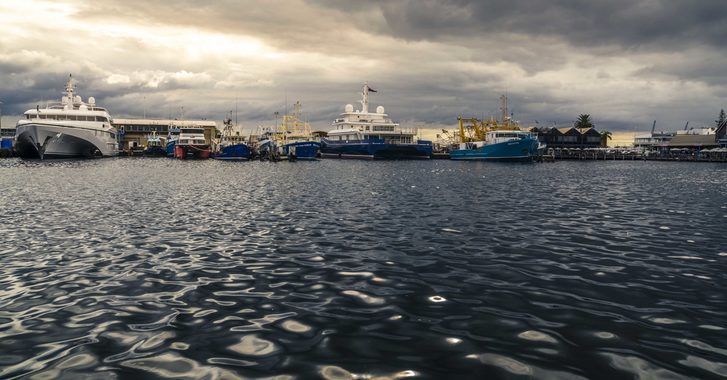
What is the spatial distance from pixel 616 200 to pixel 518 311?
24.8m

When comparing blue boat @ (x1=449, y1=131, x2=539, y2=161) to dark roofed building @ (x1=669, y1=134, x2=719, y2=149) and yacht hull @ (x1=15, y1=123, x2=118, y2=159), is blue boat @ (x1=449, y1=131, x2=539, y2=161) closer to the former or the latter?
dark roofed building @ (x1=669, y1=134, x2=719, y2=149)

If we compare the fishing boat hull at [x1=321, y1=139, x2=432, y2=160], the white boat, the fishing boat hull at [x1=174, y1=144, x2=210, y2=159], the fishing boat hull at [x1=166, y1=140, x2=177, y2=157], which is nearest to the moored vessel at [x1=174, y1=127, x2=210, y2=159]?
the fishing boat hull at [x1=174, y1=144, x2=210, y2=159]

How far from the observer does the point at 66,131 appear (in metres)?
85.8

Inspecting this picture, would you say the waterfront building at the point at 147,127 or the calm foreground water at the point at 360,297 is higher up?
the waterfront building at the point at 147,127

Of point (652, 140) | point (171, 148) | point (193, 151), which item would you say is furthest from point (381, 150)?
point (652, 140)

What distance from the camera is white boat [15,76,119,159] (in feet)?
275

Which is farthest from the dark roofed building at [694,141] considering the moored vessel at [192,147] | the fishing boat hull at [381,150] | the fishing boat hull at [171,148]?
the fishing boat hull at [171,148]

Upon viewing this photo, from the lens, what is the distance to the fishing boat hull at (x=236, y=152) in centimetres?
9812

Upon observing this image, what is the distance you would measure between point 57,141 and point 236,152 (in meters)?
32.2

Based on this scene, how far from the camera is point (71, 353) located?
6.87 m

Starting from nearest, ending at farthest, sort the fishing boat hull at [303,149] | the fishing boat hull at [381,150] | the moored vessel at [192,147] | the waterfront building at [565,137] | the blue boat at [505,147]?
the blue boat at [505,147] → the moored vessel at [192,147] → the fishing boat hull at [303,149] → the fishing boat hull at [381,150] → the waterfront building at [565,137]

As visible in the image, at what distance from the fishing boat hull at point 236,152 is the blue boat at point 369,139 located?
101 ft

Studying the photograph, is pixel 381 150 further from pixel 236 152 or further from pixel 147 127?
pixel 147 127

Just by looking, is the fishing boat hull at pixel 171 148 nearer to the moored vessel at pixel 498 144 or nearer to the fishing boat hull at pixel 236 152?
the fishing boat hull at pixel 236 152
